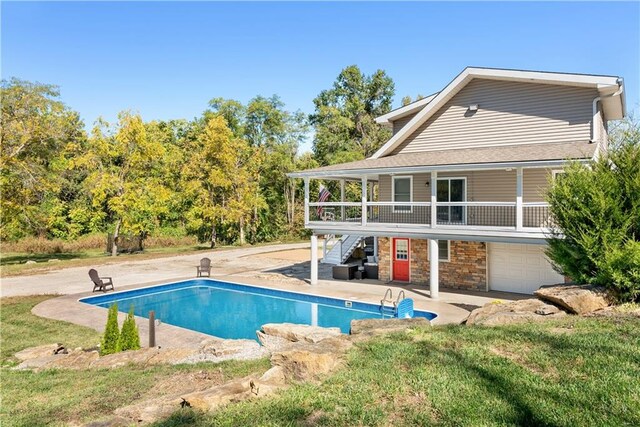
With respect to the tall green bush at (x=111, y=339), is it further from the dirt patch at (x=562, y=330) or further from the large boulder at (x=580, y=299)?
the large boulder at (x=580, y=299)

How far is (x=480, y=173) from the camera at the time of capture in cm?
1633

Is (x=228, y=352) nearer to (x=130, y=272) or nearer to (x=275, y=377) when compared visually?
(x=275, y=377)

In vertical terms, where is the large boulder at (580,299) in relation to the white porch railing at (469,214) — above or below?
below

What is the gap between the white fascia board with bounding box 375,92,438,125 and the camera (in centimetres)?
1883

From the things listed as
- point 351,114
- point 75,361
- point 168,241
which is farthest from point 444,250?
point 351,114

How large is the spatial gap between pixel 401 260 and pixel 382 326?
10126mm

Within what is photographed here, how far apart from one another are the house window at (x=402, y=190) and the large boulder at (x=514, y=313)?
888cm

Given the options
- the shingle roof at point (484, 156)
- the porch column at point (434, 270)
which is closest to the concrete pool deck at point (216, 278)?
the porch column at point (434, 270)

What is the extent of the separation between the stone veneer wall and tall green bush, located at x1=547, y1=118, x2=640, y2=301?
701cm

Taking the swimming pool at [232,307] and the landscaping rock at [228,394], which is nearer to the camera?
the landscaping rock at [228,394]

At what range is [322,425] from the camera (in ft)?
14.1

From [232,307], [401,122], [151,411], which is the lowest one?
[232,307]

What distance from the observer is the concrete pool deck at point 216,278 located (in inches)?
518

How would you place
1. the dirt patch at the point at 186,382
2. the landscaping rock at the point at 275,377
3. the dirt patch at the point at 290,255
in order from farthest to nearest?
the dirt patch at the point at 290,255 → the dirt patch at the point at 186,382 → the landscaping rock at the point at 275,377
